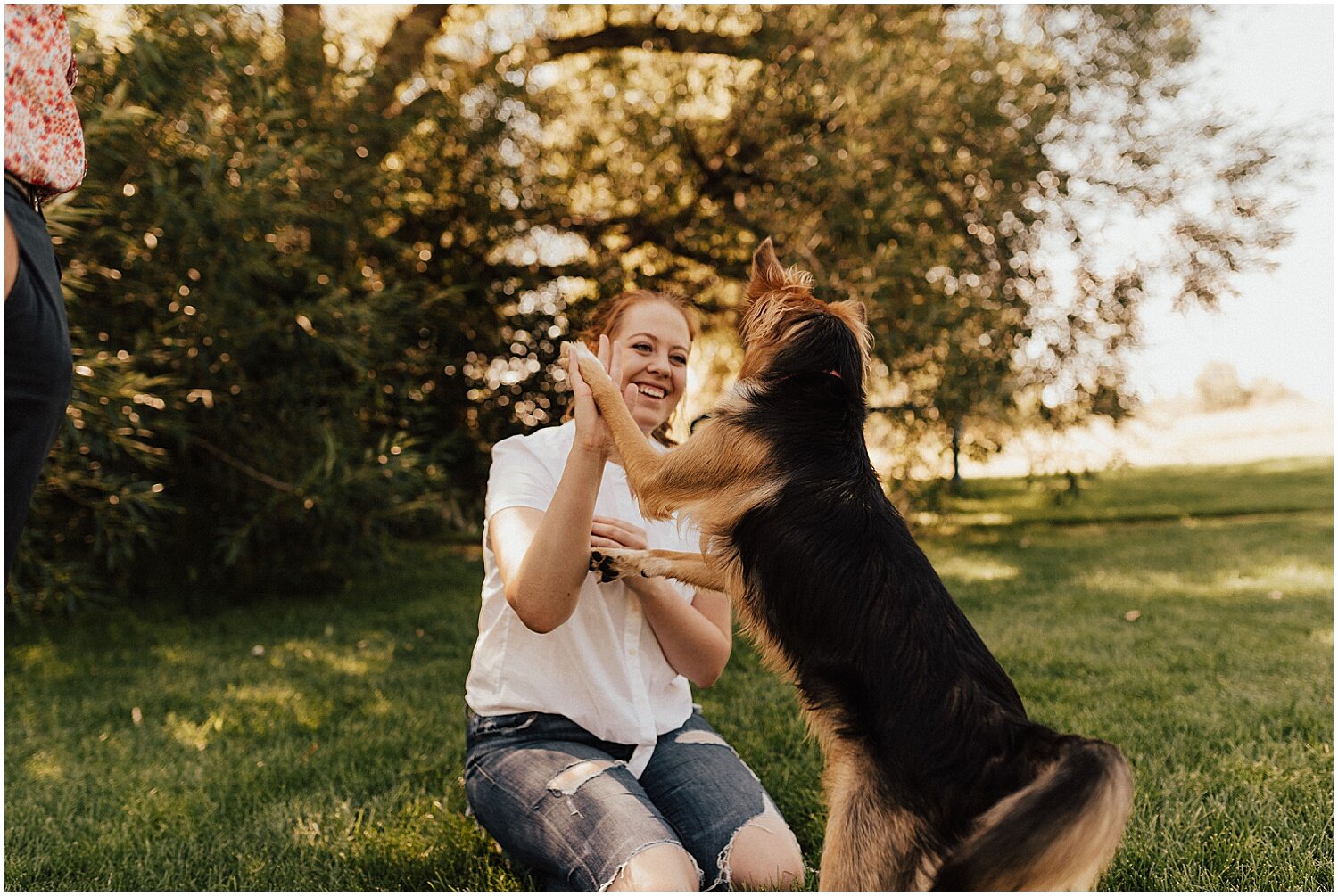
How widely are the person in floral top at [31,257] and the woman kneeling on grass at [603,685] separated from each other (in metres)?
1.28

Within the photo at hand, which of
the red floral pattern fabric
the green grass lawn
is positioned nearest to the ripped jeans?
the green grass lawn

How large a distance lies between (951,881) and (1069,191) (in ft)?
31.2

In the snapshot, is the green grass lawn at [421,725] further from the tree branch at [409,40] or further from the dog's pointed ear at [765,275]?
the tree branch at [409,40]

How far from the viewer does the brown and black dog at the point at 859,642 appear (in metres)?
1.78

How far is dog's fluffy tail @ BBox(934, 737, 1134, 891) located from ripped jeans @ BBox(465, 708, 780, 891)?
96cm

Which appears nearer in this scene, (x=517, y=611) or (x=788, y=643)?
(x=788, y=643)

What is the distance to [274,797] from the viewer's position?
3.63 m

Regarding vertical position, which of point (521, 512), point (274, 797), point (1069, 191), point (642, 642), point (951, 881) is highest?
point (1069, 191)

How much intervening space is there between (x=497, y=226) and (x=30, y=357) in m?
7.83

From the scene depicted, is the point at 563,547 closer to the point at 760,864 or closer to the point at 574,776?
the point at 574,776

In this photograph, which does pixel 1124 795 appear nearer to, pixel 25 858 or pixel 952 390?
pixel 25 858

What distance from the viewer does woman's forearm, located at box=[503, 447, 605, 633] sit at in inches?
98.0

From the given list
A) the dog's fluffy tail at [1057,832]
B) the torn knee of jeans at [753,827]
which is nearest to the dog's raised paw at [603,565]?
the torn knee of jeans at [753,827]

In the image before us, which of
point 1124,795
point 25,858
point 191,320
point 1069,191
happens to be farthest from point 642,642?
point 1069,191
